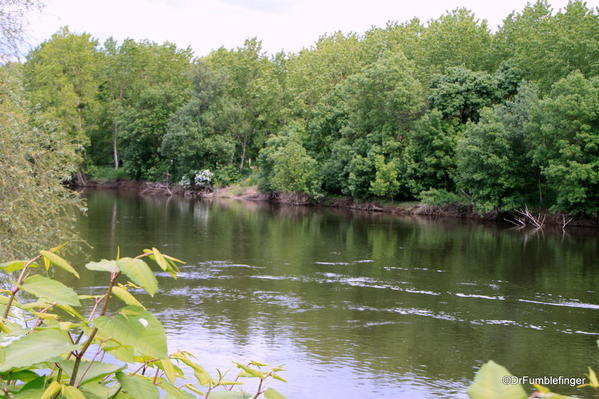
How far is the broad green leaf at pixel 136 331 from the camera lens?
3.95ft

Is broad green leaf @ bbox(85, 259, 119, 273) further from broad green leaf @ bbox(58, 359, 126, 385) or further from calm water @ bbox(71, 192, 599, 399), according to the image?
calm water @ bbox(71, 192, 599, 399)

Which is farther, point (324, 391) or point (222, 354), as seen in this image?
point (222, 354)

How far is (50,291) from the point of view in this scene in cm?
127

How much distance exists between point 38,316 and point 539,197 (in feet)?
135

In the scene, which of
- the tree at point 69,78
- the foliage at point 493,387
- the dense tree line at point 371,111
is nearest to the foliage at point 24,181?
the foliage at point 493,387

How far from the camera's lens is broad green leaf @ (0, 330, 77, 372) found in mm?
1178

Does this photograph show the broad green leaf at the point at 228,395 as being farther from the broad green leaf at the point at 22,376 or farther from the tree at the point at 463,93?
the tree at the point at 463,93

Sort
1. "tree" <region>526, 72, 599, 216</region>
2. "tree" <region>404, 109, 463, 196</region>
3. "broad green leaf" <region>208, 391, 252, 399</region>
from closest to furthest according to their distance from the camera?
1. "broad green leaf" <region>208, 391, 252, 399</region>
2. "tree" <region>526, 72, 599, 216</region>
3. "tree" <region>404, 109, 463, 196</region>

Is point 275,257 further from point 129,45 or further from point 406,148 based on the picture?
point 129,45

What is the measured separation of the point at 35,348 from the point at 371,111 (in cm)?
4829

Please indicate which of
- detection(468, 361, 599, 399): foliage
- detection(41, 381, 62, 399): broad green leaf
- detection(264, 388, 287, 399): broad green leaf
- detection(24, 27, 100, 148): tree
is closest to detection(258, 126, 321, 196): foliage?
detection(24, 27, 100, 148): tree

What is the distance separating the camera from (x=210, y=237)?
93.5 ft

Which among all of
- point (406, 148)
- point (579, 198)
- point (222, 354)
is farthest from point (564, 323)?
point (406, 148)

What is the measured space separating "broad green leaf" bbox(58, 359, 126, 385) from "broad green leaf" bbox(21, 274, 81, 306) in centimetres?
13
